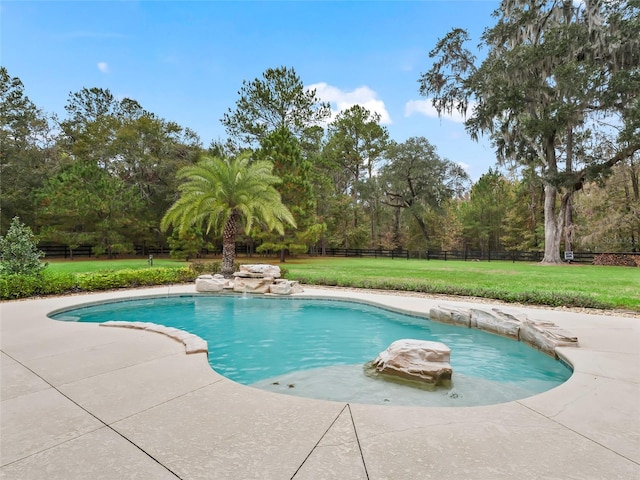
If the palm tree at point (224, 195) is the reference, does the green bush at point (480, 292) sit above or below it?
below

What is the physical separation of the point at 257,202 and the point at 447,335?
11869mm

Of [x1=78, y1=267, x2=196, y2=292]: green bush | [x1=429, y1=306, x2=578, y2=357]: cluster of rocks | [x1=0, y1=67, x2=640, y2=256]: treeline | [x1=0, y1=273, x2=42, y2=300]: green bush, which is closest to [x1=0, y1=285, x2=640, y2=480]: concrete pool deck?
[x1=429, y1=306, x2=578, y2=357]: cluster of rocks

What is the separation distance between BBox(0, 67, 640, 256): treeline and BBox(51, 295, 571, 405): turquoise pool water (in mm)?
13190

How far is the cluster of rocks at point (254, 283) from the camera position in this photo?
11.8 meters

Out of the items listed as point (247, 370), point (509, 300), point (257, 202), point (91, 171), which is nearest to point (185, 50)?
point (257, 202)

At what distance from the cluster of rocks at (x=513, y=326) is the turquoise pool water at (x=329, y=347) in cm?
16

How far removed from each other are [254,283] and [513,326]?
8239mm

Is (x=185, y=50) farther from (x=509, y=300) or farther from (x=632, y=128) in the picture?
(x=632, y=128)

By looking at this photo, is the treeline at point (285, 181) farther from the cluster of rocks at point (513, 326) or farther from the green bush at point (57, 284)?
the cluster of rocks at point (513, 326)

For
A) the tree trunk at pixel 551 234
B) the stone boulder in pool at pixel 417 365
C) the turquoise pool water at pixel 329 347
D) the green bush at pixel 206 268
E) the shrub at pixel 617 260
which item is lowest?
the turquoise pool water at pixel 329 347

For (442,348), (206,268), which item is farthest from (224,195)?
(442,348)

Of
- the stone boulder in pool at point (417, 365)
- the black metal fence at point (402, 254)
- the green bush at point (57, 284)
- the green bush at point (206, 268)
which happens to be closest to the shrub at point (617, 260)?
the black metal fence at point (402, 254)

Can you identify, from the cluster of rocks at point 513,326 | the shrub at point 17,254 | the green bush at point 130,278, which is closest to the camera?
the cluster of rocks at point 513,326

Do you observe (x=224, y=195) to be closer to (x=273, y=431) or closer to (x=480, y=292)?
(x=480, y=292)
